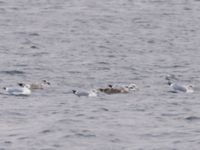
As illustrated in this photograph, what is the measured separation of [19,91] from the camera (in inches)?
1165

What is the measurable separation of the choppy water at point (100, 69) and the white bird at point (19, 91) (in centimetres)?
20

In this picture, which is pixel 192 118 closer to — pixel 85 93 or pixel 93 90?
pixel 85 93

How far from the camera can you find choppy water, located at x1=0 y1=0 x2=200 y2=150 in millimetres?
24938

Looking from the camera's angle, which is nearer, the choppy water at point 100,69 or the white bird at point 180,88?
the choppy water at point 100,69

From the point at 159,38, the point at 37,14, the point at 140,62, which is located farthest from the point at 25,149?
the point at 37,14

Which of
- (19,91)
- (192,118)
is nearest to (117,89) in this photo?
(19,91)

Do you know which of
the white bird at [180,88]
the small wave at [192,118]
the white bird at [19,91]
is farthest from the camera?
the white bird at [180,88]

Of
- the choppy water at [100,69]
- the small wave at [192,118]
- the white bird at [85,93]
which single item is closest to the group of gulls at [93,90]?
the white bird at [85,93]

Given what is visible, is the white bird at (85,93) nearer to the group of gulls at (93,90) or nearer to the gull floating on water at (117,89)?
the group of gulls at (93,90)

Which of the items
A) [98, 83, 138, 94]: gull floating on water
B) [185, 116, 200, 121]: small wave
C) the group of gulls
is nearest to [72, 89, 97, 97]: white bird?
the group of gulls

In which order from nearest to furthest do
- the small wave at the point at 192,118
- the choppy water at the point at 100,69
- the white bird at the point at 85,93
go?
the choppy water at the point at 100,69 < the small wave at the point at 192,118 < the white bird at the point at 85,93

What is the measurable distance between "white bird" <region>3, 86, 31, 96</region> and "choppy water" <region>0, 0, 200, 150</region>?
0.20 meters

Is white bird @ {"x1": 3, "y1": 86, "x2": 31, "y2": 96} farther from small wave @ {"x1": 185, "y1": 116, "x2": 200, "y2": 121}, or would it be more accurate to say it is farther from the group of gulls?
small wave @ {"x1": 185, "y1": 116, "x2": 200, "y2": 121}

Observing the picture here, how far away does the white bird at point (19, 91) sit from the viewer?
29663 mm
